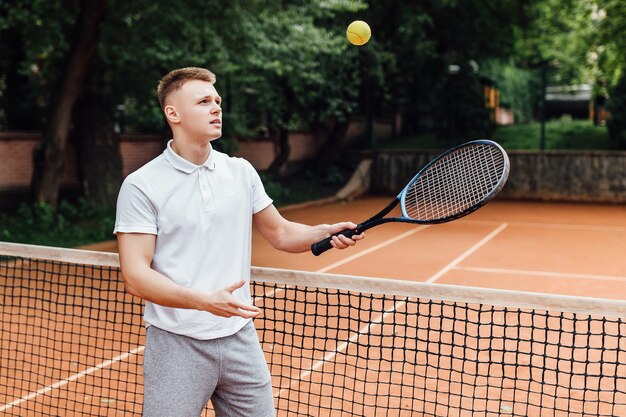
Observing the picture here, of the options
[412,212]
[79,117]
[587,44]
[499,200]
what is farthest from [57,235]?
[587,44]

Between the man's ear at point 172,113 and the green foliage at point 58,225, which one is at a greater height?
the man's ear at point 172,113

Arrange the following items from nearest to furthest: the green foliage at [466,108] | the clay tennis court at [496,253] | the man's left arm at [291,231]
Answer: the man's left arm at [291,231] < the clay tennis court at [496,253] < the green foliage at [466,108]

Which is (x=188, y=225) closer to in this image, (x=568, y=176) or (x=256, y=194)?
(x=256, y=194)

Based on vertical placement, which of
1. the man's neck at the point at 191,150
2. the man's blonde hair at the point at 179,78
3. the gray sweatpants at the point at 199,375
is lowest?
the gray sweatpants at the point at 199,375

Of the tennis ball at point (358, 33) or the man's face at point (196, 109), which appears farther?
the tennis ball at point (358, 33)

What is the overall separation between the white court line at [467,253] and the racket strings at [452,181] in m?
5.54

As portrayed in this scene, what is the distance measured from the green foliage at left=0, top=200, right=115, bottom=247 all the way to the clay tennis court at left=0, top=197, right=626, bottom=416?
72.4 inches

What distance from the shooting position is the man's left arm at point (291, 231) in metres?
3.06

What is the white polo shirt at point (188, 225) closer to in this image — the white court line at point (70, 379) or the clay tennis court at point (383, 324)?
the clay tennis court at point (383, 324)

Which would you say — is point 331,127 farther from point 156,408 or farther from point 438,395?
point 156,408

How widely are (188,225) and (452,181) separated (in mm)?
1646

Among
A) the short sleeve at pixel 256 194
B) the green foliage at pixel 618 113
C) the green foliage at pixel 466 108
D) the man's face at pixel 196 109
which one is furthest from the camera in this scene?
the green foliage at pixel 466 108

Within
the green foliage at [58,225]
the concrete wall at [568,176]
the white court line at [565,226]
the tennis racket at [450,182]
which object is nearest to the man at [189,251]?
the tennis racket at [450,182]

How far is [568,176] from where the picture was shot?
20.0 meters
